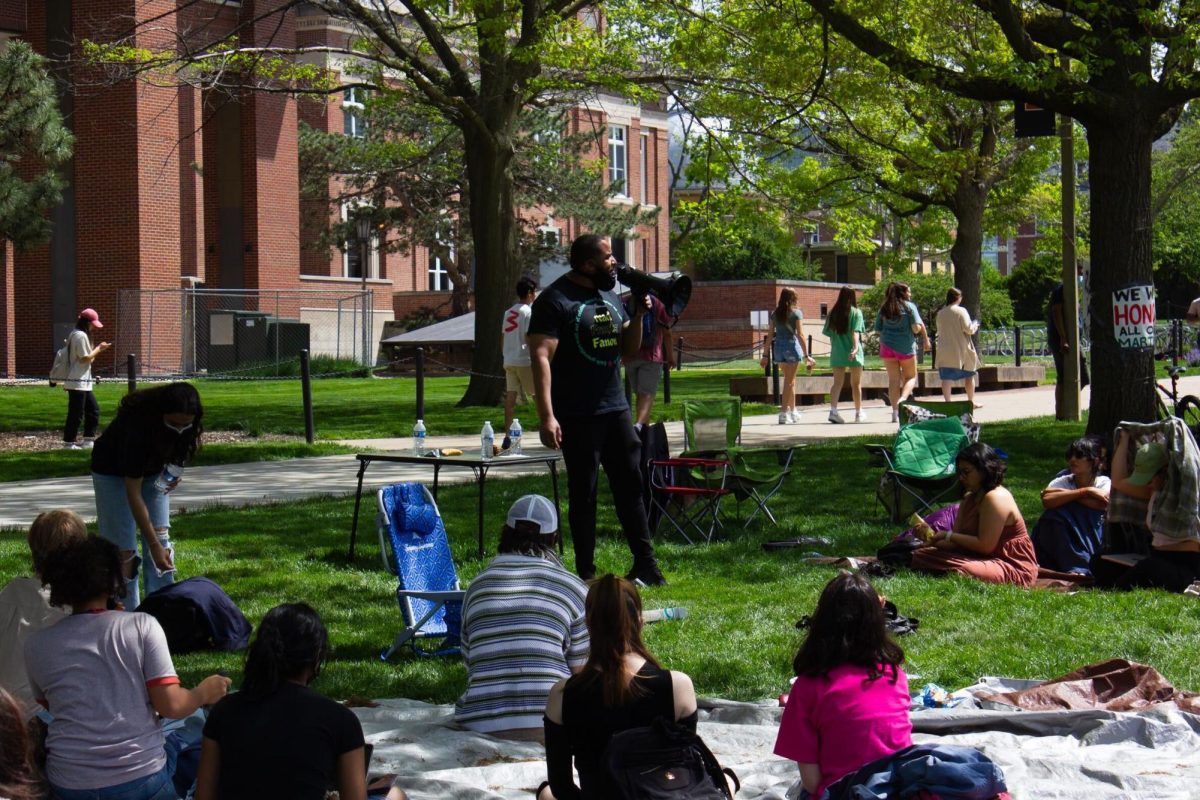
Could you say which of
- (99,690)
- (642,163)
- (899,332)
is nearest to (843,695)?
(99,690)

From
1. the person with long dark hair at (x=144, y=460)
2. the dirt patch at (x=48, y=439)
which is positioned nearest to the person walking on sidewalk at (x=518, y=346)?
the dirt patch at (x=48, y=439)

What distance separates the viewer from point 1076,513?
32.0 ft

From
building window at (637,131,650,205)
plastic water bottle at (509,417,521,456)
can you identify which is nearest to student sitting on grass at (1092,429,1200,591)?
plastic water bottle at (509,417,521,456)

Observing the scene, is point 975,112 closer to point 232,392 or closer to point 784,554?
point 232,392

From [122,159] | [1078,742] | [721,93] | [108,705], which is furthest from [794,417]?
[122,159]

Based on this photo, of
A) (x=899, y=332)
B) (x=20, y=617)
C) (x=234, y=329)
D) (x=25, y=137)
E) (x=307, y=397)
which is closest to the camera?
(x=20, y=617)

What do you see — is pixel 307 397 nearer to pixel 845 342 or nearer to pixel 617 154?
pixel 845 342

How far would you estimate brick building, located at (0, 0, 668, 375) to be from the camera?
34.0 metres

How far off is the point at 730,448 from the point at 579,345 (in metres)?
3.58

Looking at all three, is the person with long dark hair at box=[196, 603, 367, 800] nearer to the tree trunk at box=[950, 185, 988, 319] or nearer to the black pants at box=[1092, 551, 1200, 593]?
the black pants at box=[1092, 551, 1200, 593]

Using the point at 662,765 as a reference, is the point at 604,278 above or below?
above

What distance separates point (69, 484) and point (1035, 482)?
8.70 meters

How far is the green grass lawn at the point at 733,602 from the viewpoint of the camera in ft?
23.9

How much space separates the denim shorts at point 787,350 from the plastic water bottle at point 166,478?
39.3 feet
